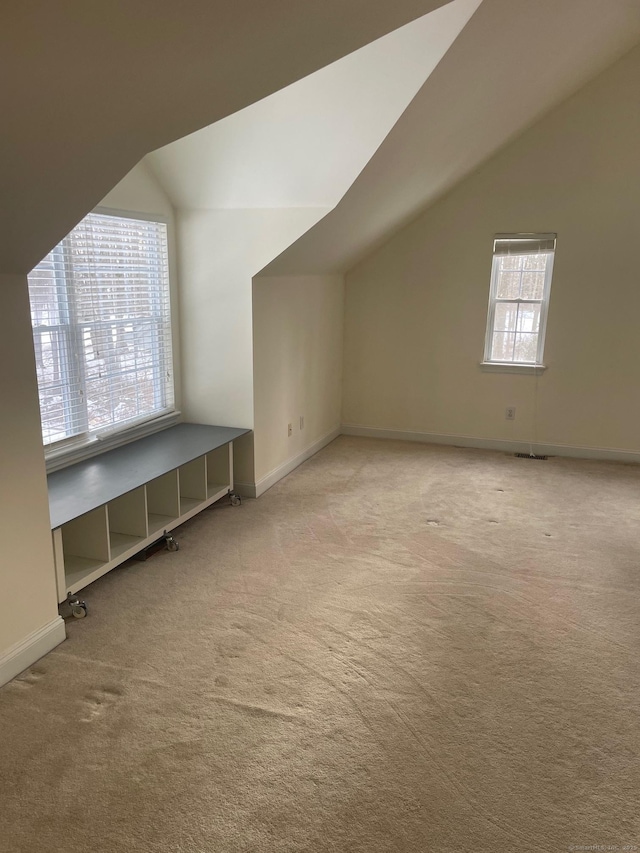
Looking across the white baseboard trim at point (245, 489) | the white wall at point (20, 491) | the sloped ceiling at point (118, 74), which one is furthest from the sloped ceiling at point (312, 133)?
the white baseboard trim at point (245, 489)

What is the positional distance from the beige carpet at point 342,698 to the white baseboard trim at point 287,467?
433 millimetres

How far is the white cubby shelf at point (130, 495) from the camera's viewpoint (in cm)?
280

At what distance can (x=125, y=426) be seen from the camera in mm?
3664

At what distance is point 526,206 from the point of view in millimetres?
4992

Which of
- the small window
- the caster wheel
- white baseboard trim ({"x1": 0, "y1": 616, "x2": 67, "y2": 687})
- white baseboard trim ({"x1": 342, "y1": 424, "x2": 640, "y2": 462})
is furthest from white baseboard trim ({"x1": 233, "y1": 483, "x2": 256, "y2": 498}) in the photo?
the small window

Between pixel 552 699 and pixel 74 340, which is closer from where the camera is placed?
pixel 552 699

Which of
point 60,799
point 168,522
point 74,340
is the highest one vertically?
point 74,340

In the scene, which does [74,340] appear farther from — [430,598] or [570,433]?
[570,433]

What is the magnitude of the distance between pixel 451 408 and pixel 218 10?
14.5 ft

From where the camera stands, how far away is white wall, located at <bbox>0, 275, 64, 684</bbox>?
2211 millimetres

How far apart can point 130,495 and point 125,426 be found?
25.1 inches

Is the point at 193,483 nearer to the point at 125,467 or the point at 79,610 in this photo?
the point at 125,467

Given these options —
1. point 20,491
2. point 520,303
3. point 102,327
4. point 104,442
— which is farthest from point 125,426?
point 520,303

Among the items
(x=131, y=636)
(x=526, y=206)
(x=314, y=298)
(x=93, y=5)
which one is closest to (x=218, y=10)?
(x=93, y=5)
